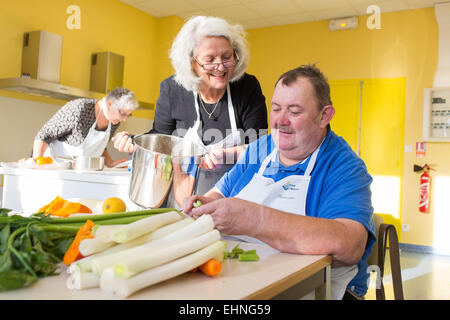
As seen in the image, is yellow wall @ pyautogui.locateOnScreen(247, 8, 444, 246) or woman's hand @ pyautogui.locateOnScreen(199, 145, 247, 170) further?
yellow wall @ pyautogui.locateOnScreen(247, 8, 444, 246)

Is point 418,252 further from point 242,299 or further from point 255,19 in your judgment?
point 242,299

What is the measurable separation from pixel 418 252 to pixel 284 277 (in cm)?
475

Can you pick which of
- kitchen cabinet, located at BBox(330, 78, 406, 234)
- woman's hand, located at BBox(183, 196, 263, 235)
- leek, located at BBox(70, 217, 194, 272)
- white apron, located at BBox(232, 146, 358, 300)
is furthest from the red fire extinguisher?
leek, located at BBox(70, 217, 194, 272)

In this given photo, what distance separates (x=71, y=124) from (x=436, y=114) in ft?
13.4

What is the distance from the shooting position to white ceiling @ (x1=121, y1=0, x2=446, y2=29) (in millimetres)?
4930

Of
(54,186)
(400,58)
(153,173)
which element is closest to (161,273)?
(153,173)

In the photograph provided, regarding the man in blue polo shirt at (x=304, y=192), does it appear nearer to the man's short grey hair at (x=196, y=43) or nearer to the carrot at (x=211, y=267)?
the carrot at (x=211, y=267)

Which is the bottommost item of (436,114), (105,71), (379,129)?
(379,129)

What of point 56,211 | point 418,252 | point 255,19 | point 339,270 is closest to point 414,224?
point 418,252

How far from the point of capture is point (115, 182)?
80.5 inches

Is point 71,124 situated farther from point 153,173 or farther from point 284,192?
point 284,192

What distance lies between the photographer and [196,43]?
1846 millimetres

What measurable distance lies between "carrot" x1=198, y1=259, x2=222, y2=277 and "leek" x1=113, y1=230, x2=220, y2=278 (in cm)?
4

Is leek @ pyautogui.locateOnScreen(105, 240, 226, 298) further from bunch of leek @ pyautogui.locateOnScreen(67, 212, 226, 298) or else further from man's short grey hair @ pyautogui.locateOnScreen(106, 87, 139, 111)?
man's short grey hair @ pyautogui.locateOnScreen(106, 87, 139, 111)
